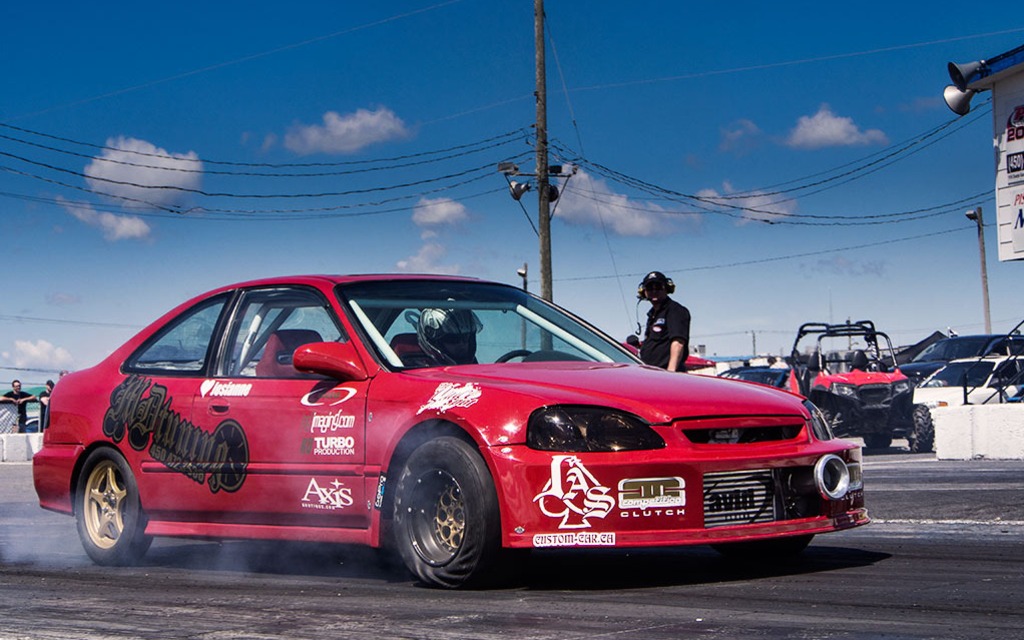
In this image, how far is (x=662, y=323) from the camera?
→ 974 centimetres

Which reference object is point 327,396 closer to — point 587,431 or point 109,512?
point 587,431

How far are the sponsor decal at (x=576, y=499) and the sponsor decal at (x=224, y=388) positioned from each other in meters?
1.94

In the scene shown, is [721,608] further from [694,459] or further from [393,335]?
[393,335]

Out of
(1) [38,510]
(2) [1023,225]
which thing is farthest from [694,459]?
(2) [1023,225]

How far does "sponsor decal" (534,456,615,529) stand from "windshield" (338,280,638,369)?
112 centimetres

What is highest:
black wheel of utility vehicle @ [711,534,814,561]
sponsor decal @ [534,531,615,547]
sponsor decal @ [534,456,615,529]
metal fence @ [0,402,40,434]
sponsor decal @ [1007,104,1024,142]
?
sponsor decal @ [1007,104,1024,142]

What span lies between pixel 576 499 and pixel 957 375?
19.9 m

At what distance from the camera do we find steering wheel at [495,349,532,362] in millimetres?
6234

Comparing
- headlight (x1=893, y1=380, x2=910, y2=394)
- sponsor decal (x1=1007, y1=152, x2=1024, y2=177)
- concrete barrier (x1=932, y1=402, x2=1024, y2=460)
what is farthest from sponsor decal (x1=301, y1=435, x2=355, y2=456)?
sponsor decal (x1=1007, y1=152, x2=1024, y2=177)

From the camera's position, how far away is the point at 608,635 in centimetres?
408

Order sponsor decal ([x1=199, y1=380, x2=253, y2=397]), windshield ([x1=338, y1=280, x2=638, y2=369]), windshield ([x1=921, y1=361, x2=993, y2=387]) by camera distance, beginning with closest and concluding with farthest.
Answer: windshield ([x1=338, y1=280, x2=638, y2=369]), sponsor decal ([x1=199, y1=380, x2=253, y2=397]), windshield ([x1=921, y1=361, x2=993, y2=387])

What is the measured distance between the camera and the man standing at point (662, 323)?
962cm

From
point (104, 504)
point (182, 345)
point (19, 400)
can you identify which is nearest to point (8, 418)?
point (19, 400)

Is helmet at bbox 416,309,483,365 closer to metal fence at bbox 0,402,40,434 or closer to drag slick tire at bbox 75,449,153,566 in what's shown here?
drag slick tire at bbox 75,449,153,566
